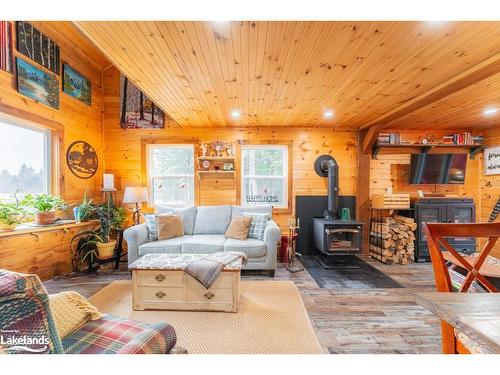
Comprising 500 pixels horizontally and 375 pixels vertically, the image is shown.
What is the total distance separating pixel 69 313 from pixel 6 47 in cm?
328

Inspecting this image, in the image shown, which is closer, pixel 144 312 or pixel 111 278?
pixel 144 312

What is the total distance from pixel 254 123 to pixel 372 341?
345cm

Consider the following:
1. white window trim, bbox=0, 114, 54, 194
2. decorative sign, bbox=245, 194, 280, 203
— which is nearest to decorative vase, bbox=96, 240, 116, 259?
white window trim, bbox=0, 114, 54, 194

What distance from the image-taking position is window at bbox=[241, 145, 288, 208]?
4.43 m

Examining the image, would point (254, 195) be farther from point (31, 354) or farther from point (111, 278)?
point (31, 354)

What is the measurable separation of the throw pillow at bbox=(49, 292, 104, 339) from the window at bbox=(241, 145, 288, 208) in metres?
3.40

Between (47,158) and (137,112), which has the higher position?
(137,112)

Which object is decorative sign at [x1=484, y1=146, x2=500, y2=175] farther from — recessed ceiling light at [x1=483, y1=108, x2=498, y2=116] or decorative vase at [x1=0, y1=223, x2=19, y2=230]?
decorative vase at [x1=0, y1=223, x2=19, y2=230]

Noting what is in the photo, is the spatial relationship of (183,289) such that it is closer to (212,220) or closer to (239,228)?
(239,228)

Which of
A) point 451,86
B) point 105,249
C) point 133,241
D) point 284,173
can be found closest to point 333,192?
point 284,173

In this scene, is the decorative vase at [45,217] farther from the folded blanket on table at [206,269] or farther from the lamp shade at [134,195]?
the folded blanket on table at [206,269]

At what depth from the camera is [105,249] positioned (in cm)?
343

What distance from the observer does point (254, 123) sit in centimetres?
417

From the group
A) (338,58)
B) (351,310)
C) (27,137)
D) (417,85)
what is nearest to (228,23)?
(338,58)
